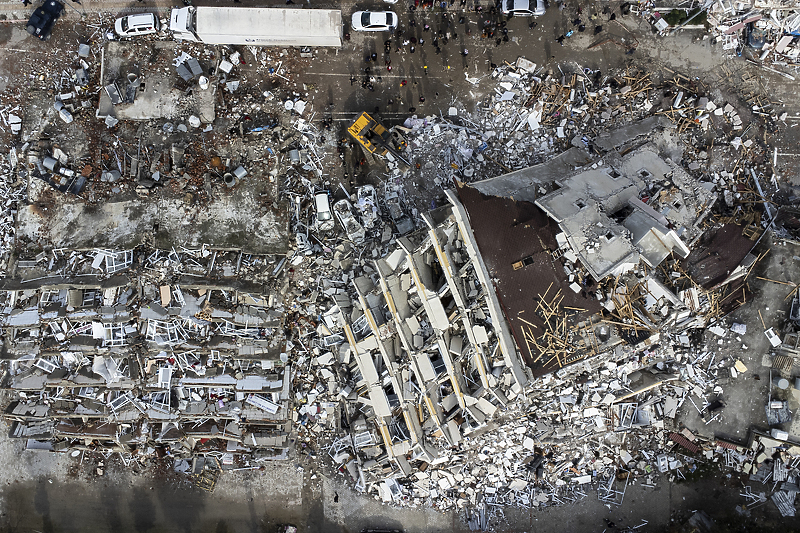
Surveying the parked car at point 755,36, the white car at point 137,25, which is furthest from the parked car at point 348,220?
the parked car at point 755,36

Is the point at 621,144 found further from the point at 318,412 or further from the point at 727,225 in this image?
the point at 318,412

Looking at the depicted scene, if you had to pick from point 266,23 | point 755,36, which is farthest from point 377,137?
point 755,36

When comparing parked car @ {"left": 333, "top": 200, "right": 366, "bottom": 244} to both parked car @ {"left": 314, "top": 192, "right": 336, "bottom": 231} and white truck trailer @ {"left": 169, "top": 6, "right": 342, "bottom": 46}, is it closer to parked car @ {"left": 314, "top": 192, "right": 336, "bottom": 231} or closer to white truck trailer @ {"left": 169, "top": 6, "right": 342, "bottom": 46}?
parked car @ {"left": 314, "top": 192, "right": 336, "bottom": 231}

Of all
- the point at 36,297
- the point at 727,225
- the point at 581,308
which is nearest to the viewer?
the point at 581,308

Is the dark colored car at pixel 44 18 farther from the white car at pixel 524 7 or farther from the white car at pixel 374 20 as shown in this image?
the white car at pixel 524 7

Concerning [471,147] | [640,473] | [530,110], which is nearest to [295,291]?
[471,147]

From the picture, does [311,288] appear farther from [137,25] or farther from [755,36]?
[755,36]
